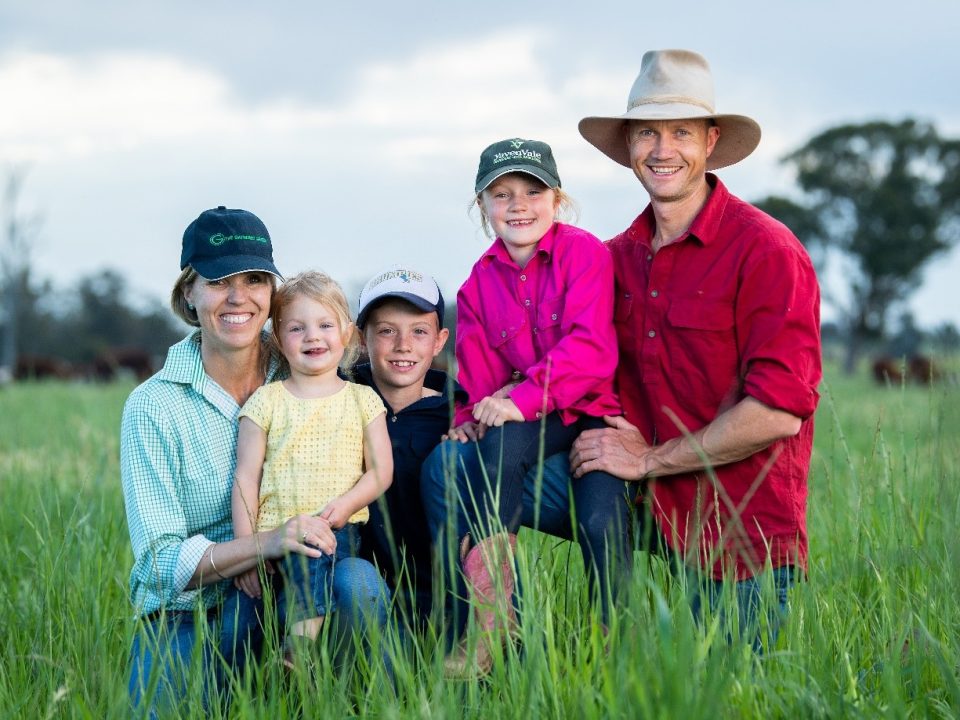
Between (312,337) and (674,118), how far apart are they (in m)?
1.37

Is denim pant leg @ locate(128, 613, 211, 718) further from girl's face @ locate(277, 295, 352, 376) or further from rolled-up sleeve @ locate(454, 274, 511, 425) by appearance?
rolled-up sleeve @ locate(454, 274, 511, 425)

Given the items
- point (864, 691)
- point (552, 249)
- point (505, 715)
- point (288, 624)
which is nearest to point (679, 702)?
point (505, 715)

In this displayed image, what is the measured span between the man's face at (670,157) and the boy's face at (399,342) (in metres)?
0.86

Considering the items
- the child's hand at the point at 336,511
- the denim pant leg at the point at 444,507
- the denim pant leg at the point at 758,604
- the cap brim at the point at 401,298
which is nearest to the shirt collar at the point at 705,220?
the cap brim at the point at 401,298

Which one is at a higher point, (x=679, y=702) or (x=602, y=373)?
(x=602, y=373)

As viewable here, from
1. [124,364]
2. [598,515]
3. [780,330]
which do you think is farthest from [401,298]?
[124,364]

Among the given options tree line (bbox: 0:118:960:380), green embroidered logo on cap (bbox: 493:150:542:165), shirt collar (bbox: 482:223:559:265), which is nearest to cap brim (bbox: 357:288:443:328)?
shirt collar (bbox: 482:223:559:265)

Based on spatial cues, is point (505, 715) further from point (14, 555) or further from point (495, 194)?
point (14, 555)

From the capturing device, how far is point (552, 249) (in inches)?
142

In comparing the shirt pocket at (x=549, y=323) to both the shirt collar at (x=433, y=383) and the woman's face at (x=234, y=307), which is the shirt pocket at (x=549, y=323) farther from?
the woman's face at (x=234, y=307)

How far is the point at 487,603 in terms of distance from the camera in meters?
2.82

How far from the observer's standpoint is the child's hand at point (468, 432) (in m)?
3.42

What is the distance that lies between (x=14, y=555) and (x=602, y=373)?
8.50 ft

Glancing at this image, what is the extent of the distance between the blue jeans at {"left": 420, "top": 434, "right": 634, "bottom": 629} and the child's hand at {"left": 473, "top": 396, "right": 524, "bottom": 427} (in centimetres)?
5
